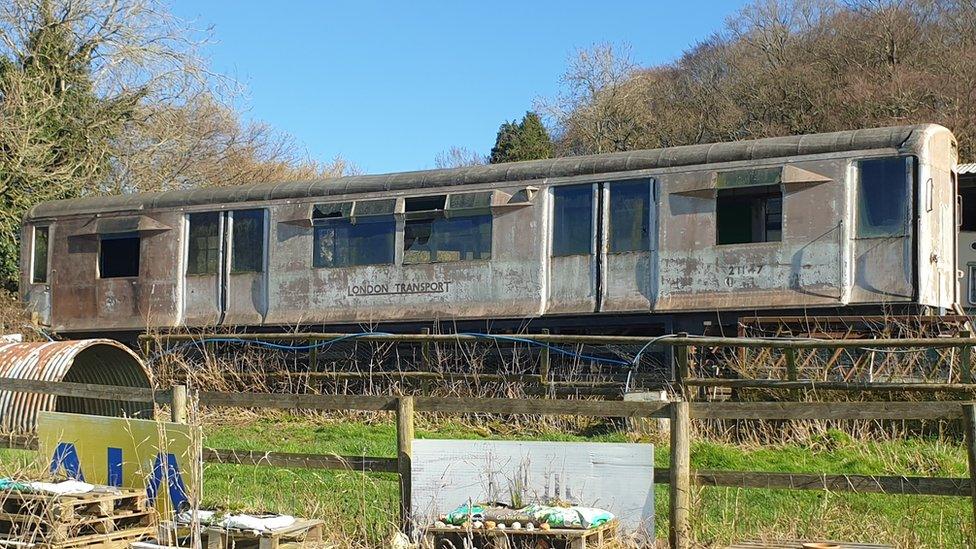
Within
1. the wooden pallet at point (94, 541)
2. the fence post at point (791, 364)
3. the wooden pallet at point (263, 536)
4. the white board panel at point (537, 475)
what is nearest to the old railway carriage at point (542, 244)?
the fence post at point (791, 364)

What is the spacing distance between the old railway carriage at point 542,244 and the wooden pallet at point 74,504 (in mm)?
8513

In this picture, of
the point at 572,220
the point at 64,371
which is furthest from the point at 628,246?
the point at 64,371

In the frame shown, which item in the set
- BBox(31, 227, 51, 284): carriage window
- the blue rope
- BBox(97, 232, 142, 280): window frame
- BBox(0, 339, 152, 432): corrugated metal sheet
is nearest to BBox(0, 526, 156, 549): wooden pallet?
BBox(0, 339, 152, 432): corrugated metal sheet

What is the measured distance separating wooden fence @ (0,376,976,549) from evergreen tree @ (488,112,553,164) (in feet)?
117

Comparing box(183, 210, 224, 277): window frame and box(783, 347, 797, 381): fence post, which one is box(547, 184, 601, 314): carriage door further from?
box(183, 210, 224, 277): window frame

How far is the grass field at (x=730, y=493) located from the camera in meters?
7.04

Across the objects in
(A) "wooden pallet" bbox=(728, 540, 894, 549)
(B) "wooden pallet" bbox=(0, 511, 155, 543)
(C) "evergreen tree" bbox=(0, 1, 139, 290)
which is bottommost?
(B) "wooden pallet" bbox=(0, 511, 155, 543)

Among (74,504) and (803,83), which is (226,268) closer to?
(74,504)

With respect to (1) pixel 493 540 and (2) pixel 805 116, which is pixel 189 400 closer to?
(1) pixel 493 540

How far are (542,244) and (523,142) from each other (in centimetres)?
2936

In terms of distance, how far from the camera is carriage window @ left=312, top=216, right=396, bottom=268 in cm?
1634

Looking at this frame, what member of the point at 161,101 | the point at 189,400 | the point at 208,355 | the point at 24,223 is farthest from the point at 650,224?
the point at 161,101

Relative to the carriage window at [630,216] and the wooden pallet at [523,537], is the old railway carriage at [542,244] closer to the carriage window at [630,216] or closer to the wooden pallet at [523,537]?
the carriage window at [630,216]

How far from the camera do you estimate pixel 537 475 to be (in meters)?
7.14
